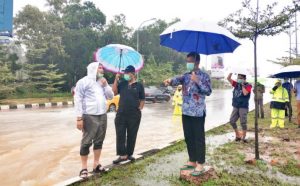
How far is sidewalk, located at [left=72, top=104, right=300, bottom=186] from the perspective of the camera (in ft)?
17.6

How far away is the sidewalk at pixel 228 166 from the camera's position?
537cm

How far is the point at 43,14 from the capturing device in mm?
34156

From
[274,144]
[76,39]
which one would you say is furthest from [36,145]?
[76,39]

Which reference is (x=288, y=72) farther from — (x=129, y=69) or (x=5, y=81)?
(x=5, y=81)

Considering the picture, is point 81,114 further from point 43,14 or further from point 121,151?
point 43,14

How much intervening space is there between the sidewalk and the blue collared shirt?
1.04m

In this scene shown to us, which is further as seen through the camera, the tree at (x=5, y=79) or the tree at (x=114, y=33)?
the tree at (x=114, y=33)

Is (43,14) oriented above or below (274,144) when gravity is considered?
above

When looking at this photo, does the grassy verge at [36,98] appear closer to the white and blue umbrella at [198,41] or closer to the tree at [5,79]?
the tree at [5,79]

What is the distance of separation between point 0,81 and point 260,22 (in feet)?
80.4

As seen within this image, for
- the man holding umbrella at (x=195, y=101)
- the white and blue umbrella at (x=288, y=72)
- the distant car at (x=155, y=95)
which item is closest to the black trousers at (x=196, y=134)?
the man holding umbrella at (x=195, y=101)

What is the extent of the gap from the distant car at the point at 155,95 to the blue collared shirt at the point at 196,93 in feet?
74.0

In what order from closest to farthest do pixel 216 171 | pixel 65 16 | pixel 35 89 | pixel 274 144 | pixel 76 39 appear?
1. pixel 216 171
2. pixel 274 144
3. pixel 35 89
4. pixel 76 39
5. pixel 65 16

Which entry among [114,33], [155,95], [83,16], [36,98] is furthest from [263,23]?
[83,16]
